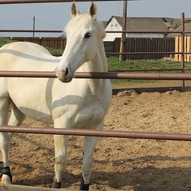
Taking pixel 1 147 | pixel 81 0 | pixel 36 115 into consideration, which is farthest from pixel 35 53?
pixel 81 0

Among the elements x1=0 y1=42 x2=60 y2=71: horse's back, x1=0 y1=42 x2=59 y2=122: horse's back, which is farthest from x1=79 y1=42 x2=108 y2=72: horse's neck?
x1=0 y1=42 x2=60 y2=71: horse's back

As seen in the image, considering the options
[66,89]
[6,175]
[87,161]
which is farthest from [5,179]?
[66,89]

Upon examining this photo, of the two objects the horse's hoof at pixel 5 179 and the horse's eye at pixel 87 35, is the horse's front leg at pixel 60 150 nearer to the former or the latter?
the horse's hoof at pixel 5 179

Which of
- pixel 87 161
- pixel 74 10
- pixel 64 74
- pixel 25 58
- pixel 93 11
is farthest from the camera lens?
pixel 25 58

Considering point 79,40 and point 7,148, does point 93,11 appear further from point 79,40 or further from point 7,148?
point 7,148

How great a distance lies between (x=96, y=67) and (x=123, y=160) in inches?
63.0

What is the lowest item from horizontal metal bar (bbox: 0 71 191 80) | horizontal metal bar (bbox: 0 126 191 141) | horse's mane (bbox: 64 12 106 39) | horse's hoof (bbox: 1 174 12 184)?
horse's hoof (bbox: 1 174 12 184)

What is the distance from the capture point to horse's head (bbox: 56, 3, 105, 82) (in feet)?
9.32

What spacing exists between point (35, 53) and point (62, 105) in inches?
42.1

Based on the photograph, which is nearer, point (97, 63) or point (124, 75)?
point (124, 75)

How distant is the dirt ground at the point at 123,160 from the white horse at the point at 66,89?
38 centimetres

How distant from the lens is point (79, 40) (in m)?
3.06

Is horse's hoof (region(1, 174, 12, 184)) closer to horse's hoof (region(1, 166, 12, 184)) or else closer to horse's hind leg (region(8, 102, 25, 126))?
horse's hoof (region(1, 166, 12, 184))

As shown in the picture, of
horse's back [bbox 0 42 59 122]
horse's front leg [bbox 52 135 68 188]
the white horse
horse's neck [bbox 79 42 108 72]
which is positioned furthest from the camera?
horse's back [bbox 0 42 59 122]
